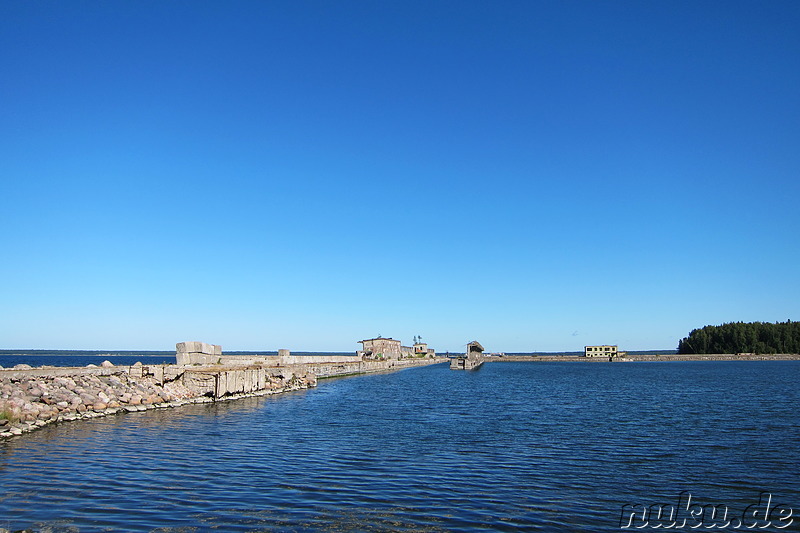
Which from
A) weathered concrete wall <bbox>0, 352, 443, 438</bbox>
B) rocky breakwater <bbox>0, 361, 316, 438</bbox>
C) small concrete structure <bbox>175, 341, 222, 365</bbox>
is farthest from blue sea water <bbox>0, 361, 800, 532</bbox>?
small concrete structure <bbox>175, 341, 222, 365</bbox>

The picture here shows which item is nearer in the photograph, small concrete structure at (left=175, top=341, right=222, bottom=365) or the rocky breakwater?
the rocky breakwater

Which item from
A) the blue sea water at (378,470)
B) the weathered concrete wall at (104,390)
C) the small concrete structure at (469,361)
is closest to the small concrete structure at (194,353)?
the weathered concrete wall at (104,390)

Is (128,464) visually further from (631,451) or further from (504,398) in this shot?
(504,398)

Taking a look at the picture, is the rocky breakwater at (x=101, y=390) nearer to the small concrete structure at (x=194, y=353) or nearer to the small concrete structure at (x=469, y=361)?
the small concrete structure at (x=194, y=353)

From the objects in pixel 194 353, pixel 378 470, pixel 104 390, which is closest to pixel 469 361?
pixel 194 353

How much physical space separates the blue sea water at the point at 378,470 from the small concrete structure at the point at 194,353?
73.6 feet

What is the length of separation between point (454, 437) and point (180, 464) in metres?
14.0

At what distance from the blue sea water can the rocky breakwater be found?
2.09m

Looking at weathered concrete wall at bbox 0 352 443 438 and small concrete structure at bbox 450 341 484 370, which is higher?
weathered concrete wall at bbox 0 352 443 438

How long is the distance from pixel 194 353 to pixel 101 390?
2431cm

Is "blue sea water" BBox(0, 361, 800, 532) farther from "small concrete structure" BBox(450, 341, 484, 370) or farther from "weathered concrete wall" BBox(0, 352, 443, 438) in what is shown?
"small concrete structure" BBox(450, 341, 484, 370)

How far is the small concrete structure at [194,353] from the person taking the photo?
59.4m

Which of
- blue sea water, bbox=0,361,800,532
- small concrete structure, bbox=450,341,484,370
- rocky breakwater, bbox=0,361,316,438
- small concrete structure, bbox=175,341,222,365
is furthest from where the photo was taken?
small concrete structure, bbox=450,341,484,370

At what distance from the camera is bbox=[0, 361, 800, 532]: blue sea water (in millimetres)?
14906
